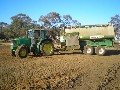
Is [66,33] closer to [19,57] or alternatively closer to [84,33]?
[84,33]

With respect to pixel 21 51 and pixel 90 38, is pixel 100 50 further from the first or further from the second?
pixel 21 51

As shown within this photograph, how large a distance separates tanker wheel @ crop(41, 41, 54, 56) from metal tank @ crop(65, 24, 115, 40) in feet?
13.1

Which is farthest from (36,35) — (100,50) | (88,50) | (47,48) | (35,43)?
(100,50)

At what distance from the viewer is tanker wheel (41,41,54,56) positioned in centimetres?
1715

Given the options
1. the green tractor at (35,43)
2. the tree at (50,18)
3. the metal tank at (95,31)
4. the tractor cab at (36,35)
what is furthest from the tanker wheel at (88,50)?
the tree at (50,18)

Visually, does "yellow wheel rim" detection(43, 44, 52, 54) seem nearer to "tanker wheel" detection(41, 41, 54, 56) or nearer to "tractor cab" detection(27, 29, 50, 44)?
"tanker wheel" detection(41, 41, 54, 56)

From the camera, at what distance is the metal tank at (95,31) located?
19.8 metres

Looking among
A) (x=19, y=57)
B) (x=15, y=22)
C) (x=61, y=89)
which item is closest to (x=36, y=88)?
(x=61, y=89)

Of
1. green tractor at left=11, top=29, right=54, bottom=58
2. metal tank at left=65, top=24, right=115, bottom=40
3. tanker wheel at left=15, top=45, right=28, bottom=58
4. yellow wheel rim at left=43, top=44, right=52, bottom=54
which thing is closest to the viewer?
tanker wheel at left=15, top=45, right=28, bottom=58

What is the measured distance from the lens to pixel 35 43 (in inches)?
669

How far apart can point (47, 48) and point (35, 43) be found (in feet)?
3.61

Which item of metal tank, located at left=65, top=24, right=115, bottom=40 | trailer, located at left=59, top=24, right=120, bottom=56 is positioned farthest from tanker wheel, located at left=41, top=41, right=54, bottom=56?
metal tank, located at left=65, top=24, right=115, bottom=40

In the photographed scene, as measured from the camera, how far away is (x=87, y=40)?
20328 millimetres

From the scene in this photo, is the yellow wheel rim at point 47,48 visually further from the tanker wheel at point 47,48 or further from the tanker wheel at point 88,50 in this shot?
the tanker wheel at point 88,50
